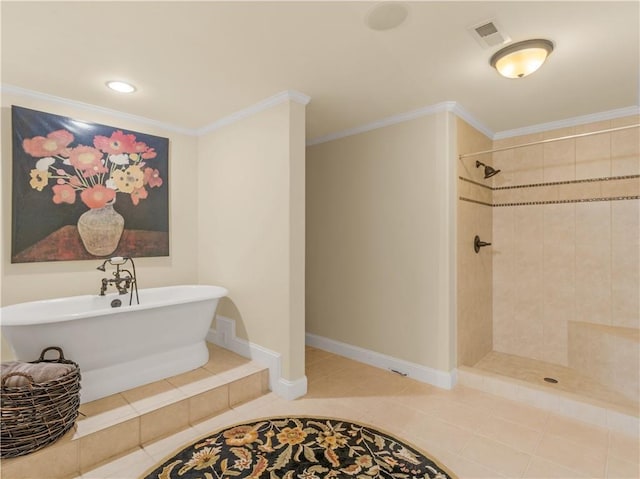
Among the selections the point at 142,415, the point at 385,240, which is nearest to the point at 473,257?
the point at 385,240

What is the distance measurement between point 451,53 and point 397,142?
3.68 ft

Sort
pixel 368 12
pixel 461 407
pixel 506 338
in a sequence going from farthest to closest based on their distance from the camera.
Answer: pixel 506 338 < pixel 461 407 < pixel 368 12

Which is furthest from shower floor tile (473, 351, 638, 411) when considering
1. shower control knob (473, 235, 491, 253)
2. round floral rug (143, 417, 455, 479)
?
round floral rug (143, 417, 455, 479)

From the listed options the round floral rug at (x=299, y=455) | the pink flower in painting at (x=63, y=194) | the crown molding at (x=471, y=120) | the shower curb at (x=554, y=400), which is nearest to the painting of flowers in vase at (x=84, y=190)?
the pink flower in painting at (x=63, y=194)

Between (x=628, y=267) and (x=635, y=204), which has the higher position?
(x=635, y=204)

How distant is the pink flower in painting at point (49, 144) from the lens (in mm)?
2592

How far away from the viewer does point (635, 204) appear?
288 centimetres

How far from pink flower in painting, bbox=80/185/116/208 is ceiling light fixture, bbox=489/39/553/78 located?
10.2 ft

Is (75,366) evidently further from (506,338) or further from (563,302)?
(563,302)

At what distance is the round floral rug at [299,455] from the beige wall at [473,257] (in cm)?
125

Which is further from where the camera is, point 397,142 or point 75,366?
point 397,142

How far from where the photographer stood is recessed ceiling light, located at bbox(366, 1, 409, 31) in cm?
162

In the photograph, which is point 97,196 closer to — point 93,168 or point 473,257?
point 93,168

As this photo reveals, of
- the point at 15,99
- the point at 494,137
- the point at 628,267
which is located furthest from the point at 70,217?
the point at 628,267
